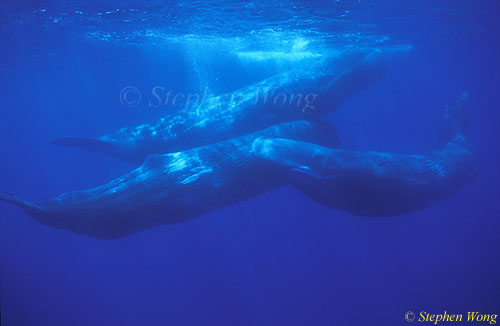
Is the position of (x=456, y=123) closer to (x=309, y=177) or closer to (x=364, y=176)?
(x=364, y=176)

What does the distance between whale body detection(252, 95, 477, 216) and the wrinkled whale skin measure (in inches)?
27.5

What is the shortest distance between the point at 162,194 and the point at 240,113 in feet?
17.3

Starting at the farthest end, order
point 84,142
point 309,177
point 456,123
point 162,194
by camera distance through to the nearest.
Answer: point 84,142
point 456,123
point 162,194
point 309,177

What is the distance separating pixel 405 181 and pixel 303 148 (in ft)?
7.47

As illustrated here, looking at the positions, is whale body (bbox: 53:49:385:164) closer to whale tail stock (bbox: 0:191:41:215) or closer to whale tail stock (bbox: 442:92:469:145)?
whale tail stock (bbox: 442:92:469:145)

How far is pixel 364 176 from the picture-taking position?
596 cm

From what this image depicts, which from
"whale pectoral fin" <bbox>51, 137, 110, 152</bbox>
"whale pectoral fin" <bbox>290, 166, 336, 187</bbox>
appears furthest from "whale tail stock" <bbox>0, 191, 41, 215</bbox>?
"whale pectoral fin" <bbox>51, 137, 110, 152</bbox>

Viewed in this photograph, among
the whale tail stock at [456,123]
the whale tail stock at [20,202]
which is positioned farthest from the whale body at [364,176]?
the whale tail stock at [20,202]

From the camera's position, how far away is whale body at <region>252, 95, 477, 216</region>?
235 inches

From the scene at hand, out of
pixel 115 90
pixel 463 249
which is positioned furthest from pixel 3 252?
pixel 115 90

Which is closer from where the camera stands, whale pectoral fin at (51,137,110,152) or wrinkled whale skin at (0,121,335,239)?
wrinkled whale skin at (0,121,335,239)

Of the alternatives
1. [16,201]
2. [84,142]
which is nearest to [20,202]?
[16,201]

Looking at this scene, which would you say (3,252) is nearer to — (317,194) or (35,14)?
(35,14)

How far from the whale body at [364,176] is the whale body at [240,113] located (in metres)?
3.71
